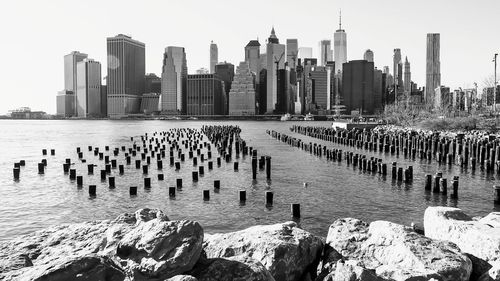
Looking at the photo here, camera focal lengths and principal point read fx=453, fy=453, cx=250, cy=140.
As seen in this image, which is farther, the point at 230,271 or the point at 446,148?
the point at 446,148

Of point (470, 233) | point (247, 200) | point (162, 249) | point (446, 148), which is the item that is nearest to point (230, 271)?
point (162, 249)

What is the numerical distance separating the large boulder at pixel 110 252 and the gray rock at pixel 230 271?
0.31 meters

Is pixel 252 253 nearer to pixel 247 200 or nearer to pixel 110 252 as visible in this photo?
pixel 110 252

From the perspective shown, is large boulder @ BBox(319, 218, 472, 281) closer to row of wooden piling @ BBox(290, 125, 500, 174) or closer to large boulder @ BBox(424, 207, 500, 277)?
large boulder @ BBox(424, 207, 500, 277)

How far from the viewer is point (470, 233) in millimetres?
10219

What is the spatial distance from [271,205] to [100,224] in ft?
47.3

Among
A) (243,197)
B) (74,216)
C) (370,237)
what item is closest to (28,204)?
(74,216)

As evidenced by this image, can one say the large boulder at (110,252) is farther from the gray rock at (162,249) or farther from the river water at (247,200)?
the river water at (247,200)

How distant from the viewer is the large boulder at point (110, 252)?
24.5 ft

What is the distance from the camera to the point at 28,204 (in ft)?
84.3

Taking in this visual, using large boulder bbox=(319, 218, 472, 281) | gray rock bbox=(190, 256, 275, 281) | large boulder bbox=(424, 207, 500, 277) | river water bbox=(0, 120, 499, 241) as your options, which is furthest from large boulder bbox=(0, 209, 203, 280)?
river water bbox=(0, 120, 499, 241)

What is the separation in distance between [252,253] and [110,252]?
283cm

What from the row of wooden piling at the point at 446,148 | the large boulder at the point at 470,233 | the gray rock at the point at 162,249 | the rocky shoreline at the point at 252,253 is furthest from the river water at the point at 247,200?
the gray rock at the point at 162,249

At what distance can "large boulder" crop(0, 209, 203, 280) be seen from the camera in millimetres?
7457
